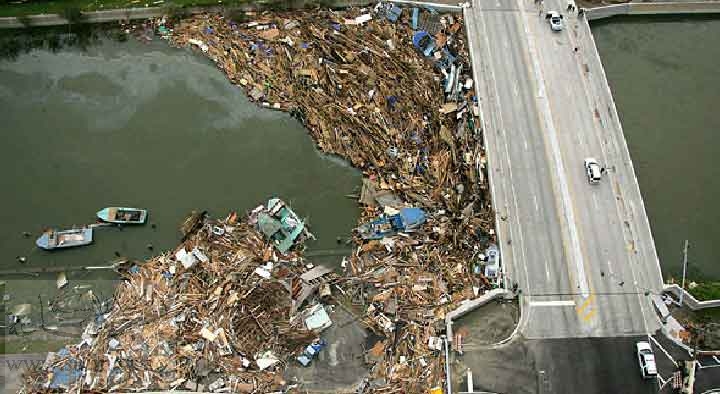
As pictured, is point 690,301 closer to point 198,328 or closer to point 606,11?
point 606,11

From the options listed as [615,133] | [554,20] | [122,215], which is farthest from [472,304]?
[554,20]

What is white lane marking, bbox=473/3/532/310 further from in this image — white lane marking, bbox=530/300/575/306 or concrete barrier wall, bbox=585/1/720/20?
concrete barrier wall, bbox=585/1/720/20

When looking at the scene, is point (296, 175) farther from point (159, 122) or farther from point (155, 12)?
point (155, 12)

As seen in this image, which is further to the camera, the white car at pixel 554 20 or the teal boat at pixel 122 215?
the white car at pixel 554 20

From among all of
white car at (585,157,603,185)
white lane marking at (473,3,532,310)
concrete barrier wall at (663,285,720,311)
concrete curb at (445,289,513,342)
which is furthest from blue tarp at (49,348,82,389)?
concrete barrier wall at (663,285,720,311)

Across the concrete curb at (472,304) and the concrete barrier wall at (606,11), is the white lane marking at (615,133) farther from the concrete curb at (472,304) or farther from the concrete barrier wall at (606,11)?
the concrete curb at (472,304)

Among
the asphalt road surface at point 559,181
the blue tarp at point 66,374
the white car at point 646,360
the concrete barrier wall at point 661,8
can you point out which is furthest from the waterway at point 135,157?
the concrete barrier wall at point 661,8
